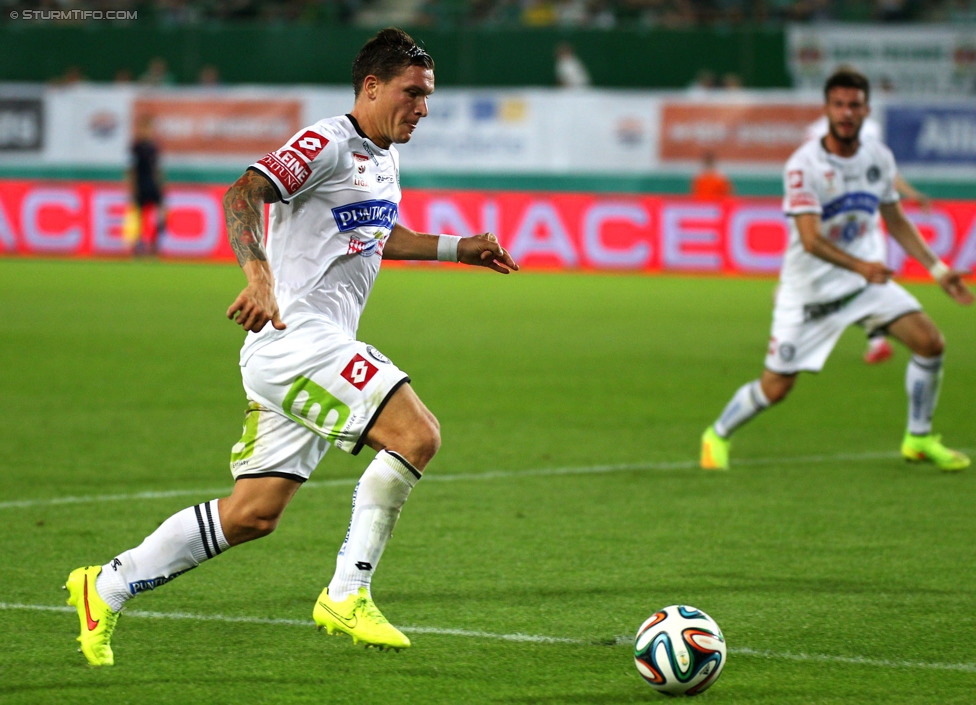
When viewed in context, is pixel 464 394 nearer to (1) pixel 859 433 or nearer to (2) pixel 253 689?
(1) pixel 859 433

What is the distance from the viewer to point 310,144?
482 cm

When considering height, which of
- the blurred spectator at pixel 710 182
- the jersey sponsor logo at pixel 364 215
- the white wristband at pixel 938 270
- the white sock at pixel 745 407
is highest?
the jersey sponsor logo at pixel 364 215

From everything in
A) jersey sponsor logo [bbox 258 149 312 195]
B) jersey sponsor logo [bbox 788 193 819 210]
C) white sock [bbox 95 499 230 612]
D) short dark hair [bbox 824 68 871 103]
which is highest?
jersey sponsor logo [bbox 258 149 312 195]

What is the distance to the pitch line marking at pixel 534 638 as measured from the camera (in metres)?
4.79

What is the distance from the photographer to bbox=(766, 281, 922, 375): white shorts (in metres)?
8.52

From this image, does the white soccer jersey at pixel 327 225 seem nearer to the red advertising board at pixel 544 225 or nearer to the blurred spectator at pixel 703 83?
the red advertising board at pixel 544 225

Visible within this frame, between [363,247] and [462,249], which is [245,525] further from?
[462,249]

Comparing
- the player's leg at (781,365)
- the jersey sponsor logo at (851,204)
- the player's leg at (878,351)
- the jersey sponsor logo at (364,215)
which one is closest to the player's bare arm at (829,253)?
the jersey sponsor logo at (851,204)

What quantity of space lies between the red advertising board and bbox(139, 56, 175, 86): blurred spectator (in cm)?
378

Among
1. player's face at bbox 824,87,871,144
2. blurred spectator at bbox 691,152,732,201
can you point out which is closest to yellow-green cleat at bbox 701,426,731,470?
player's face at bbox 824,87,871,144

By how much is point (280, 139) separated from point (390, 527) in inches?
848

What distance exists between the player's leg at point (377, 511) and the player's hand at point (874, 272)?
375 centimetres

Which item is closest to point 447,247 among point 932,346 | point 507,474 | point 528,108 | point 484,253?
point 484,253

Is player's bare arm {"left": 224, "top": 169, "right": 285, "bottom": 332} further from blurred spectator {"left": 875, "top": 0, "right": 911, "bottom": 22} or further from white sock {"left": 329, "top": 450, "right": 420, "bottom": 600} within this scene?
blurred spectator {"left": 875, "top": 0, "right": 911, "bottom": 22}
